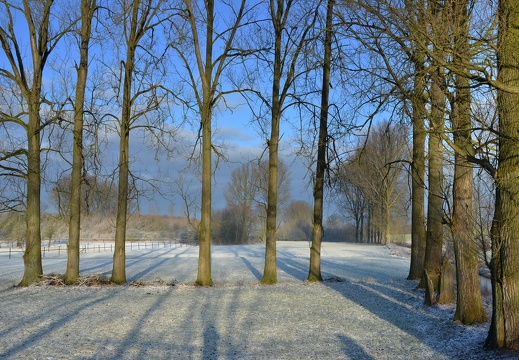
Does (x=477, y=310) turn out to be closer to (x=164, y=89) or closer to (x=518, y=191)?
(x=518, y=191)

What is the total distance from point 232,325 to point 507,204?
18.9 ft

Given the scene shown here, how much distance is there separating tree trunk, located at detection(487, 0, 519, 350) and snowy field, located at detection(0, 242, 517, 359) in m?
0.50

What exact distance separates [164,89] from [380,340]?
1199 centimetres

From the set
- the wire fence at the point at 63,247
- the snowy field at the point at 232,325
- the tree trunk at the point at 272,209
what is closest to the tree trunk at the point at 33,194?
the snowy field at the point at 232,325

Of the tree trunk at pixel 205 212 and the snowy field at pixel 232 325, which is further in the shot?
the tree trunk at pixel 205 212

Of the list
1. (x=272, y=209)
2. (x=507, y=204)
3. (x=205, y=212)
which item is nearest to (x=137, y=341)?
(x=507, y=204)

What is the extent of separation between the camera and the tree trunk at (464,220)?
8.25m

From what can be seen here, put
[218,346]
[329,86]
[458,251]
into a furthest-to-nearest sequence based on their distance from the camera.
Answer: [329,86]
[458,251]
[218,346]

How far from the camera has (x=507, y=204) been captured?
719 centimetres

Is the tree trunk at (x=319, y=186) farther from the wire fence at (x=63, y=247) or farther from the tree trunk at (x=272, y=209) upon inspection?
the wire fence at (x=63, y=247)

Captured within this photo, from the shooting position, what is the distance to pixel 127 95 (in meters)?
17.1

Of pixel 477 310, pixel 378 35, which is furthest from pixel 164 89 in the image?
pixel 477 310

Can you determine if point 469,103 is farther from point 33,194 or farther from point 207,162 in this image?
point 33,194

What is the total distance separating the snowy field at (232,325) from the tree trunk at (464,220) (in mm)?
454
